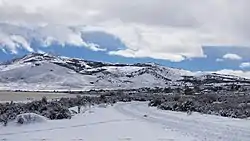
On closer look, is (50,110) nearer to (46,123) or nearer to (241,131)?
(46,123)

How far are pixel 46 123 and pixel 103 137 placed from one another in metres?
7.88

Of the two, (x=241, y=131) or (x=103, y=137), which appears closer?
(x=103, y=137)

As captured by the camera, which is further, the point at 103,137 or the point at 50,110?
the point at 50,110

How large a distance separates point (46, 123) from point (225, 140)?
11785 millimetres

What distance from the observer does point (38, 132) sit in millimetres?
21328

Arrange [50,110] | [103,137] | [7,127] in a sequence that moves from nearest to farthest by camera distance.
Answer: [103,137]
[7,127]
[50,110]

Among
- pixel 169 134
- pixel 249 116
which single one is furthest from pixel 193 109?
pixel 169 134

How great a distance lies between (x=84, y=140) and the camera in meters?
18.2

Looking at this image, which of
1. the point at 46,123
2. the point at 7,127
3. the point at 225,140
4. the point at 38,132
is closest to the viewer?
the point at 225,140

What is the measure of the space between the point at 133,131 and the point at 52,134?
391 cm

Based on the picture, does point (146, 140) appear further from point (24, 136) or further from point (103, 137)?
point (24, 136)

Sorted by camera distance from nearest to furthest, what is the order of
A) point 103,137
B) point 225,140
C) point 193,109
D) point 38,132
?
1. point 225,140
2. point 103,137
3. point 38,132
4. point 193,109

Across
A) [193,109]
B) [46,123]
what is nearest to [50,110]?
[46,123]

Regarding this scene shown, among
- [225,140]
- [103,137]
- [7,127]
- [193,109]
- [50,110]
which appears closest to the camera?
[225,140]
